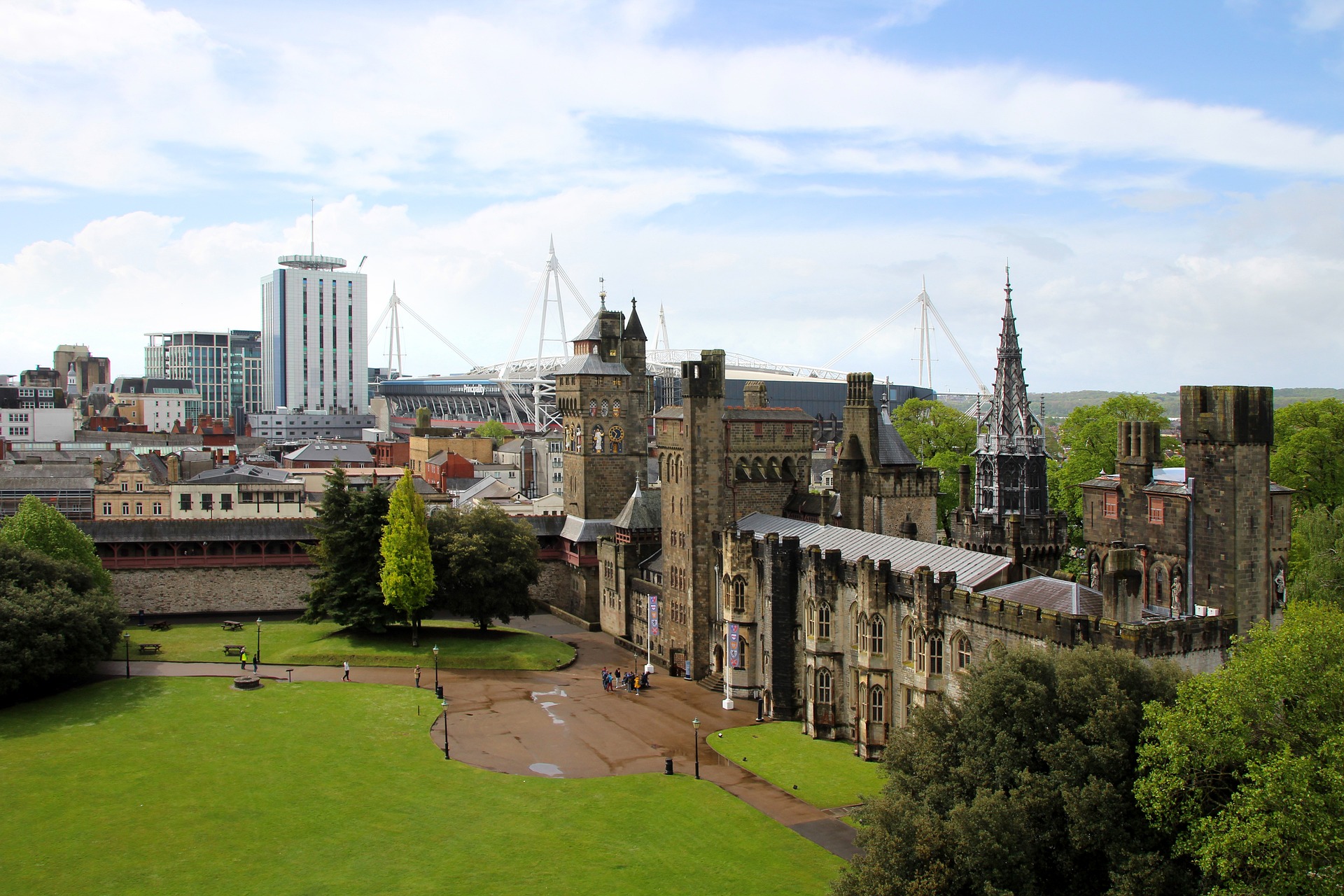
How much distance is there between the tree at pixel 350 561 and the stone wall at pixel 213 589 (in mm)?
8248

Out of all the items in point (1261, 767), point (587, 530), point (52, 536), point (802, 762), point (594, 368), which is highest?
point (594, 368)

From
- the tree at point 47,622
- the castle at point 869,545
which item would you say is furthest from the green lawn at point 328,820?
the castle at point 869,545

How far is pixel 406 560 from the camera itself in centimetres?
6562

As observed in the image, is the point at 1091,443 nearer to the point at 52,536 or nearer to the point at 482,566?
the point at 482,566

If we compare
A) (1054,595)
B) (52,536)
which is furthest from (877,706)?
(52,536)

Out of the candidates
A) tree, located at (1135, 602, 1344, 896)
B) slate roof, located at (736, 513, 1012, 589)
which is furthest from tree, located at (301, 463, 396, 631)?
tree, located at (1135, 602, 1344, 896)

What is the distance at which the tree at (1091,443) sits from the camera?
8212 cm

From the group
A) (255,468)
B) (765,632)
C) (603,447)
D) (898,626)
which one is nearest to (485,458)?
(255,468)

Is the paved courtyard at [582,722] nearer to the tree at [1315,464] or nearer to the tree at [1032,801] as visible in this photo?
the tree at [1032,801]

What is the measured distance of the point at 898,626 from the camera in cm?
4700

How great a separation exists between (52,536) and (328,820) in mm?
36501

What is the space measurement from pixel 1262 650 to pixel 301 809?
32.6 m

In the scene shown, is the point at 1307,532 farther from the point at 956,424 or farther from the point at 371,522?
the point at 371,522

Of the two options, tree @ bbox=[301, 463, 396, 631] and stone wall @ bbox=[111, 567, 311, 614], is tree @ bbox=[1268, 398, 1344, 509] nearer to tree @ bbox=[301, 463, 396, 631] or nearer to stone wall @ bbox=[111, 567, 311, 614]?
tree @ bbox=[301, 463, 396, 631]
